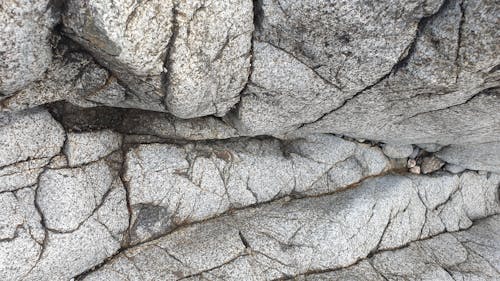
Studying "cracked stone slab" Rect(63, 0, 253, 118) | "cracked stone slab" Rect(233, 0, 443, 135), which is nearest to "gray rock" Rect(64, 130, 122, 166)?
"cracked stone slab" Rect(63, 0, 253, 118)

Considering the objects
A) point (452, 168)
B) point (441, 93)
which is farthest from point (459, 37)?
point (452, 168)

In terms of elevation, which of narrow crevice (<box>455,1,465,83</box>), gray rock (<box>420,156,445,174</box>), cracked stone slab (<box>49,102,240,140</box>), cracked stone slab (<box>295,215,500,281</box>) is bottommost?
cracked stone slab (<box>295,215,500,281</box>)

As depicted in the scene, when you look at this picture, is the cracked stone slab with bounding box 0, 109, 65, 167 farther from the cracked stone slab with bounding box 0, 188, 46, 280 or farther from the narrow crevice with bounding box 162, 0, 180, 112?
the narrow crevice with bounding box 162, 0, 180, 112

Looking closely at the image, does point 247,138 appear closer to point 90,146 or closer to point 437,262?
point 90,146

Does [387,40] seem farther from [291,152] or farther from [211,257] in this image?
[211,257]

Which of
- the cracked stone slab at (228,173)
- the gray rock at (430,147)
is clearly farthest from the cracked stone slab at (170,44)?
the gray rock at (430,147)

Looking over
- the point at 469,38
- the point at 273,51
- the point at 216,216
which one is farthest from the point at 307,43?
the point at 216,216
